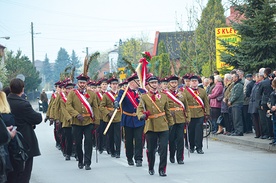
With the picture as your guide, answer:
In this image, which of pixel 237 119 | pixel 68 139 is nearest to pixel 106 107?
pixel 68 139

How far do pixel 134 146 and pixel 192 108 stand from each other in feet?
8.08

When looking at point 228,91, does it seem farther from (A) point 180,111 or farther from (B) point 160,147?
(B) point 160,147

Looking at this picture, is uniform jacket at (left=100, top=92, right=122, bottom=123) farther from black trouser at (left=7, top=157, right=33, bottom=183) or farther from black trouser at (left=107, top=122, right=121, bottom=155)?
black trouser at (left=7, top=157, right=33, bottom=183)

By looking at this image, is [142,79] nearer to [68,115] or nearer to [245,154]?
[68,115]

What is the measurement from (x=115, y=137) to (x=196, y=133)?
211cm

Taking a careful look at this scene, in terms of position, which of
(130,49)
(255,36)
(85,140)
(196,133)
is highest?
(130,49)

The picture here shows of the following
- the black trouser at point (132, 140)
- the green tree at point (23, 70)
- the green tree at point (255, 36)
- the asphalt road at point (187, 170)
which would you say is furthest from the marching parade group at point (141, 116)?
the green tree at point (23, 70)

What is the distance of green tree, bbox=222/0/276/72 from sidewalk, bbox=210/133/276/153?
2781 millimetres

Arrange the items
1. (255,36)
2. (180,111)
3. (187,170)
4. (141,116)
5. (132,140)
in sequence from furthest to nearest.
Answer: (255,36), (180,111), (132,140), (187,170), (141,116)

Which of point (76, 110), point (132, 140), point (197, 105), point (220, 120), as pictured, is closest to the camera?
point (76, 110)

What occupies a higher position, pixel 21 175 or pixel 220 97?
pixel 220 97

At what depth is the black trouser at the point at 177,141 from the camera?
1566cm

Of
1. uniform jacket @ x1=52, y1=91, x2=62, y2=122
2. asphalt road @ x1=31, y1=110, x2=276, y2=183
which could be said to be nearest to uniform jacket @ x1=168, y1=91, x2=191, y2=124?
asphalt road @ x1=31, y1=110, x2=276, y2=183

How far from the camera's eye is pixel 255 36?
23078mm
